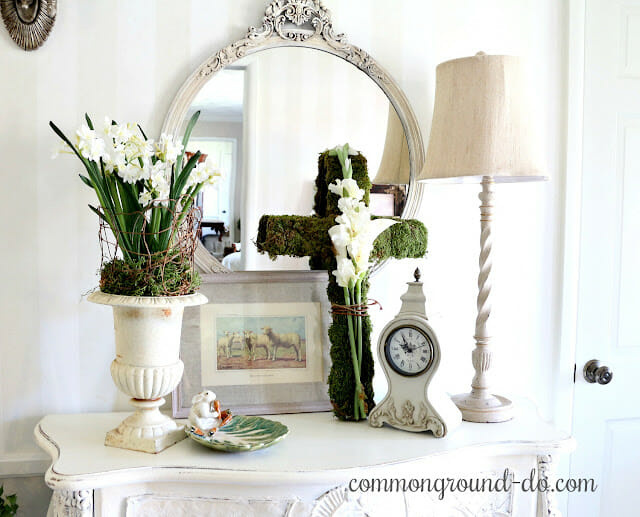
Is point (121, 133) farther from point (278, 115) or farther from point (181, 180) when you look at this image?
point (278, 115)

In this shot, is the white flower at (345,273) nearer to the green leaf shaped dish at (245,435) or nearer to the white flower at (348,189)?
the white flower at (348,189)

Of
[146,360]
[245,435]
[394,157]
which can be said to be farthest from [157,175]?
[394,157]

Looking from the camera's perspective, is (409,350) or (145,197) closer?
Result: (145,197)

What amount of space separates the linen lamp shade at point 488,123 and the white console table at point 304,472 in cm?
67

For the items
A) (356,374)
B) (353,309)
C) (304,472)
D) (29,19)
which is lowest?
(304,472)

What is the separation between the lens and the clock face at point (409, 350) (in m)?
1.54

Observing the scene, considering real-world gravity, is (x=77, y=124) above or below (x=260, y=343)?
above

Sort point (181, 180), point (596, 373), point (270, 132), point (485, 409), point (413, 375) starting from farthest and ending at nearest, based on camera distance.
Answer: point (596, 373) < point (270, 132) < point (485, 409) < point (413, 375) < point (181, 180)

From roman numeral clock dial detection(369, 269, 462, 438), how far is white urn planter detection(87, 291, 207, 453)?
491 millimetres

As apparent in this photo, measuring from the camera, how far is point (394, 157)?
6.05 feet

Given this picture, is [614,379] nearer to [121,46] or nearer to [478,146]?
[478,146]

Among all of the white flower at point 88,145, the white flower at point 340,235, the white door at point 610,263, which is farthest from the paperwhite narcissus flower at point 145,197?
the white door at point 610,263

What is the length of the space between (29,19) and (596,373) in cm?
200

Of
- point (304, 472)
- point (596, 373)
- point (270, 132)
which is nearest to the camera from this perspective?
point (304, 472)
